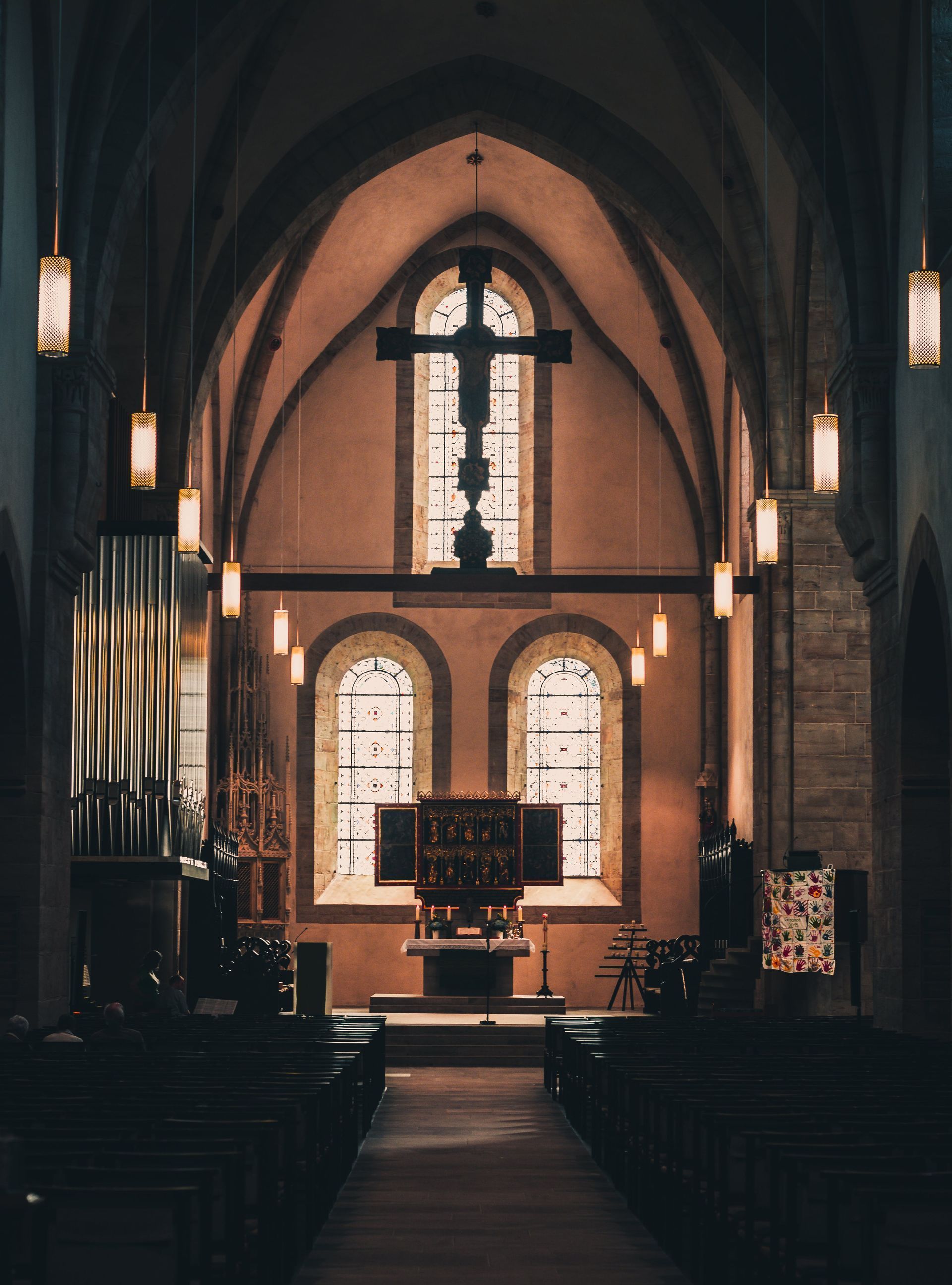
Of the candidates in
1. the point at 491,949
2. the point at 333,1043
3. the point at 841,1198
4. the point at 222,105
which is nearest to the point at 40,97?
the point at 222,105

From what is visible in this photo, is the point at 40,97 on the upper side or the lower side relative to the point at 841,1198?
upper

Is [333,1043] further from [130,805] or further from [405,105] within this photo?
[405,105]

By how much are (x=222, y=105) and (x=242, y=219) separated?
1.62 meters

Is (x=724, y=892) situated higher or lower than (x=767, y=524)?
lower

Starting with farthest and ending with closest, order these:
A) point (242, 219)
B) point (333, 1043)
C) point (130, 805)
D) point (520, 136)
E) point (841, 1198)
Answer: point (520, 136) → point (242, 219) → point (130, 805) → point (333, 1043) → point (841, 1198)

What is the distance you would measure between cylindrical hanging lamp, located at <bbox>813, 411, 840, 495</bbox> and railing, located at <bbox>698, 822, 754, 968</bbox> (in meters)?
8.51

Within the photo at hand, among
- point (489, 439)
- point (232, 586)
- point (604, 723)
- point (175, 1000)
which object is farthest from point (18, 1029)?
point (489, 439)

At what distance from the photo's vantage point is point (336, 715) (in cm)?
2727

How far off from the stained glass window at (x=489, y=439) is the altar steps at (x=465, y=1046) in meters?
9.42

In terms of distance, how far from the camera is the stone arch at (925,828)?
1422cm

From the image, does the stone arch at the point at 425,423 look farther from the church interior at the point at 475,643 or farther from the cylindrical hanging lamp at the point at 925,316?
the cylindrical hanging lamp at the point at 925,316

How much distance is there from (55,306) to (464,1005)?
1508cm

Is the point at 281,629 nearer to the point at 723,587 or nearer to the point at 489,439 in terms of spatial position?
the point at 723,587

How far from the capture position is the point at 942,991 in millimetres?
14195
